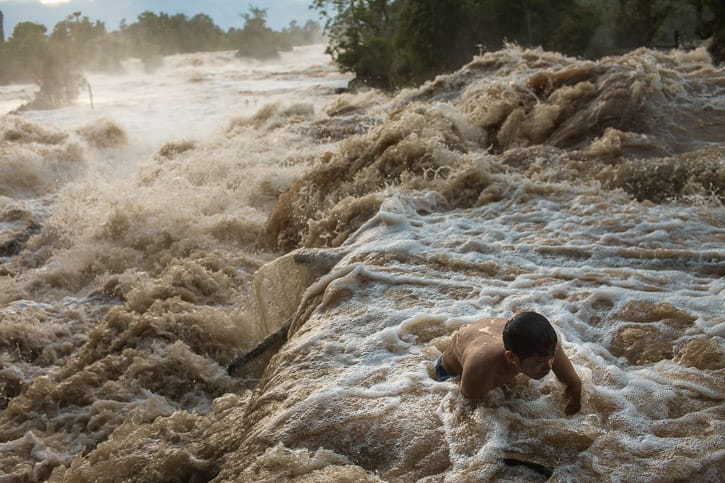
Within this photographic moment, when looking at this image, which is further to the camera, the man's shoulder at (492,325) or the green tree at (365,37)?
the green tree at (365,37)

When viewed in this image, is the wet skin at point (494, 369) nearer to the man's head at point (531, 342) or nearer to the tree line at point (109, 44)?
the man's head at point (531, 342)

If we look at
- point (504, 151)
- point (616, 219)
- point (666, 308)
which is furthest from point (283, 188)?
point (666, 308)

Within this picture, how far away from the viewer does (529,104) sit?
7594 millimetres

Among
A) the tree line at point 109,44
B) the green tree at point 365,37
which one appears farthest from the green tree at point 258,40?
Answer: the green tree at point 365,37

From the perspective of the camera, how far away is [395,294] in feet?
12.9

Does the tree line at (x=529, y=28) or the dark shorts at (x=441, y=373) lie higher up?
the tree line at (x=529, y=28)

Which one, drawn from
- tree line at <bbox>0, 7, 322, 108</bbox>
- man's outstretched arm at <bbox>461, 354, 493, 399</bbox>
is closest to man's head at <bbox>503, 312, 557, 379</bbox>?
man's outstretched arm at <bbox>461, 354, 493, 399</bbox>

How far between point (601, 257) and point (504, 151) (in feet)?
9.06

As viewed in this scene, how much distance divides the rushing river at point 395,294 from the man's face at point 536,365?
0.81ft

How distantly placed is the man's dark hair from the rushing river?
36 cm

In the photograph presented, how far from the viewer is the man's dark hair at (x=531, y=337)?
8.38ft

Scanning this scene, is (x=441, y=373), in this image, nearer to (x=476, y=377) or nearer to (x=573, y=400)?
(x=476, y=377)

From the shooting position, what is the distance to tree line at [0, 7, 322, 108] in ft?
90.6

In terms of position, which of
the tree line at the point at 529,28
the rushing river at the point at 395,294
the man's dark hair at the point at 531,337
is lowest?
the rushing river at the point at 395,294
